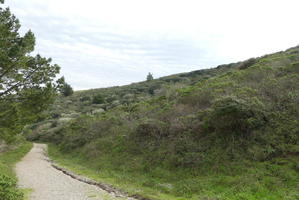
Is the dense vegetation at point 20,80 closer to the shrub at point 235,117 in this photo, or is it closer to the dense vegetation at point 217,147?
the dense vegetation at point 217,147

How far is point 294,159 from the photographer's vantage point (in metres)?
10.8

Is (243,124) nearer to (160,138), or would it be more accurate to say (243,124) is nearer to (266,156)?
(266,156)

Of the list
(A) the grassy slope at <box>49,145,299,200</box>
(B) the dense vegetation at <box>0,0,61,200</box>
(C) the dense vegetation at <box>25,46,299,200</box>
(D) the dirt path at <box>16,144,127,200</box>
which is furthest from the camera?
(B) the dense vegetation at <box>0,0,61,200</box>

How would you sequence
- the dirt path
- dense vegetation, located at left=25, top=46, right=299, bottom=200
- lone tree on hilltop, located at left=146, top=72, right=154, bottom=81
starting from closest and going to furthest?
the dirt path
dense vegetation, located at left=25, top=46, right=299, bottom=200
lone tree on hilltop, located at left=146, top=72, right=154, bottom=81

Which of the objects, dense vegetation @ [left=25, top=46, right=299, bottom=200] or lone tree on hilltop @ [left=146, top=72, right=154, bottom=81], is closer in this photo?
dense vegetation @ [left=25, top=46, right=299, bottom=200]

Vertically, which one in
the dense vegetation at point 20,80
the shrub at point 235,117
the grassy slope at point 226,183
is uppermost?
the dense vegetation at point 20,80

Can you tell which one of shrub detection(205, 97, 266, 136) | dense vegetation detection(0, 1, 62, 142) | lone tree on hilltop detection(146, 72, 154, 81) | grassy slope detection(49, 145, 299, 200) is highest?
lone tree on hilltop detection(146, 72, 154, 81)

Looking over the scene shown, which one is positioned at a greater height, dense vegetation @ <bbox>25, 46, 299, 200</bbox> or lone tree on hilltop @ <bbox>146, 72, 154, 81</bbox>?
lone tree on hilltop @ <bbox>146, 72, 154, 81</bbox>

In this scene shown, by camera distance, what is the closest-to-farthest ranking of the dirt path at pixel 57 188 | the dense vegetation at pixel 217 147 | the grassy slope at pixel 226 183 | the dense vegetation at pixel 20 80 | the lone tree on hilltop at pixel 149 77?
the grassy slope at pixel 226 183 → the dirt path at pixel 57 188 → the dense vegetation at pixel 217 147 → the dense vegetation at pixel 20 80 → the lone tree on hilltop at pixel 149 77

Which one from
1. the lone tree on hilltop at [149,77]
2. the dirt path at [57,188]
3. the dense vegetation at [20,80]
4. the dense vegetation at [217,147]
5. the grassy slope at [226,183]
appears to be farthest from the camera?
the lone tree on hilltop at [149,77]

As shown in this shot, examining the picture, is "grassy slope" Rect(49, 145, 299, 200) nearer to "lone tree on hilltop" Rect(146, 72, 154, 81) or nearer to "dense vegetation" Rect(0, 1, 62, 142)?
"dense vegetation" Rect(0, 1, 62, 142)

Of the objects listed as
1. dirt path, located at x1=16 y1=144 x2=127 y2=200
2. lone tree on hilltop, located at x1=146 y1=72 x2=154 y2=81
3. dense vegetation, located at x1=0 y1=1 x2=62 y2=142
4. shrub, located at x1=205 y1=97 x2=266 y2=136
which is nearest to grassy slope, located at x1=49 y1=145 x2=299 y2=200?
dirt path, located at x1=16 y1=144 x2=127 y2=200

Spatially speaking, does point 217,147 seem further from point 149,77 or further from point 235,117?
point 149,77

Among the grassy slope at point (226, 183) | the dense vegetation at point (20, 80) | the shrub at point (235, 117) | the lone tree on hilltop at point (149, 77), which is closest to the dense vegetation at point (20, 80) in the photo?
the dense vegetation at point (20, 80)
